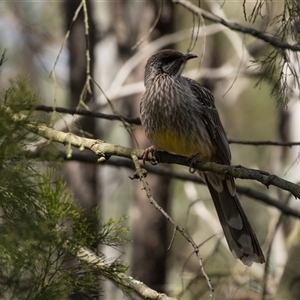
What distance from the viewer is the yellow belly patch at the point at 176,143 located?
521 cm

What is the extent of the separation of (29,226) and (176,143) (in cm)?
229

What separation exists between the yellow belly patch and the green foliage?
1.56 metres

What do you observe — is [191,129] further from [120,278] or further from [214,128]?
[120,278]

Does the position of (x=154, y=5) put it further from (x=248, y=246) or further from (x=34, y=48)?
(x=248, y=246)

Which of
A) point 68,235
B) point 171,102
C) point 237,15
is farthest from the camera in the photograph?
point 237,15

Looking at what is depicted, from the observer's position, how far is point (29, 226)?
3.13 m

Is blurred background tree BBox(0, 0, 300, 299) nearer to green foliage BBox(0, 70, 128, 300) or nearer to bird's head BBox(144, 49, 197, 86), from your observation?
bird's head BBox(144, 49, 197, 86)

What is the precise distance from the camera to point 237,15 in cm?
1201

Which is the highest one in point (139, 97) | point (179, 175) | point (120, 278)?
point (139, 97)

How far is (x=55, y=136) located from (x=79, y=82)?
3.88 m

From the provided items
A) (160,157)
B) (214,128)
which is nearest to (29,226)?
(160,157)

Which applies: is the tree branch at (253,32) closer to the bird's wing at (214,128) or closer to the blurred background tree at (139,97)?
the blurred background tree at (139,97)

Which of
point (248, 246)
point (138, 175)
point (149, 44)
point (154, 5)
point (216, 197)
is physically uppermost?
point (154, 5)

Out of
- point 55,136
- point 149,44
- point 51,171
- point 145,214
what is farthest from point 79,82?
point 51,171
